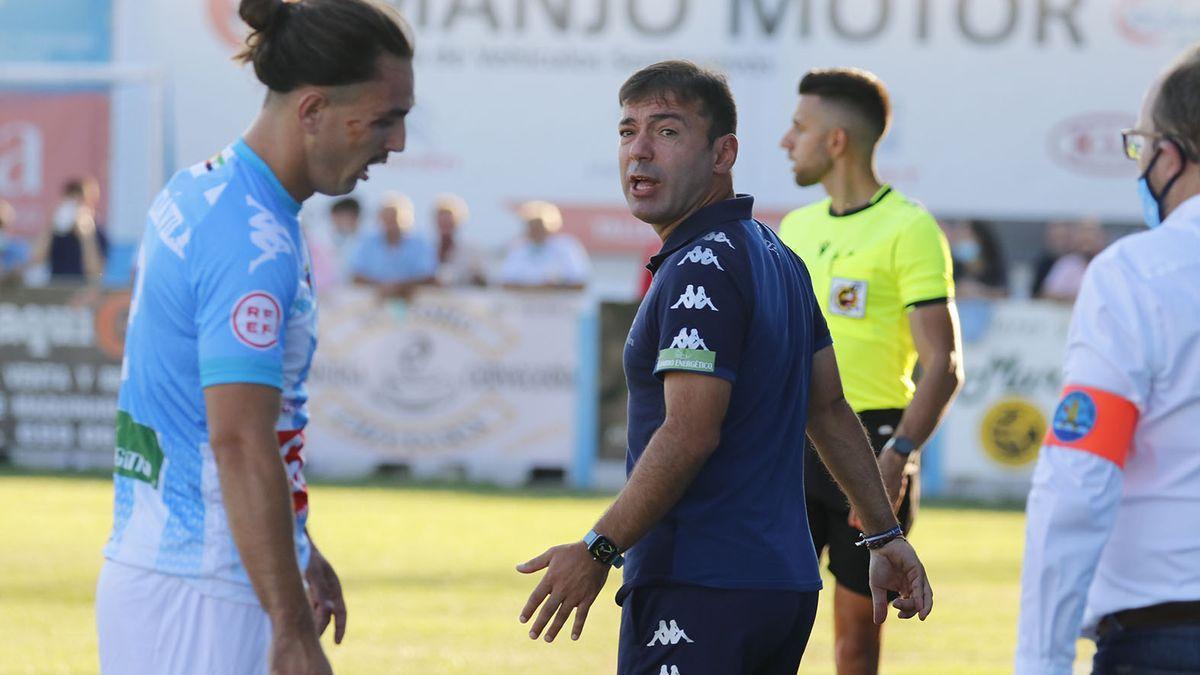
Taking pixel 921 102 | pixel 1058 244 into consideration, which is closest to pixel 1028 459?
pixel 1058 244

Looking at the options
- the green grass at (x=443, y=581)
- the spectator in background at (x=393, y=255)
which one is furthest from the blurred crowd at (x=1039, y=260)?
the spectator in background at (x=393, y=255)

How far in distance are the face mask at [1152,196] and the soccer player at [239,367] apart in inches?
55.9

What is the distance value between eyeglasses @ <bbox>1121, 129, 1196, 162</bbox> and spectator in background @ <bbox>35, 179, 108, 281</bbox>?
15.6m

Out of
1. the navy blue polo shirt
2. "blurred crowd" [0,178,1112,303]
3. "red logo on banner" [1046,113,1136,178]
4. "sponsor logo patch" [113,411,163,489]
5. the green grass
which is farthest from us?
"red logo on banner" [1046,113,1136,178]

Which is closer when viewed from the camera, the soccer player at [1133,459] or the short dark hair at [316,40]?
the soccer player at [1133,459]

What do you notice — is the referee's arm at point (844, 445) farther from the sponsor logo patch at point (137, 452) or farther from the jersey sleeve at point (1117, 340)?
the sponsor logo patch at point (137, 452)

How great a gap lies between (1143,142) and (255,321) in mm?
1629

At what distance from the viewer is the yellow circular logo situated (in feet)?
50.5

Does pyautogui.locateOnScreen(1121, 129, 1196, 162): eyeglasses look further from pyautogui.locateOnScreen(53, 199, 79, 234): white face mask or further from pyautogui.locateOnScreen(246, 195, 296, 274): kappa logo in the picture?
pyautogui.locateOnScreen(53, 199, 79, 234): white face mask

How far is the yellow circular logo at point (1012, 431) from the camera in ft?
50.5

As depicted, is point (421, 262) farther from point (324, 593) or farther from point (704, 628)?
point (704, 628)

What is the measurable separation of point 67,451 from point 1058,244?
964 centimetres

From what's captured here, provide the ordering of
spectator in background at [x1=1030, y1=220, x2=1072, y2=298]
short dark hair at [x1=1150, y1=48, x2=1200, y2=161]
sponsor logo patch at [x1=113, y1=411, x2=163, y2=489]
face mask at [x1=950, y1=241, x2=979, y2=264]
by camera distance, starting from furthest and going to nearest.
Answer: face mask at [x1=950, y1=241, x2=979, y2=264]
spectator in background at [x1=1030, y1=220, x2=1072, y2=298]
sponsor logo patch at [x1=113, y1=411, x2=163, y2=489]
short dark hair at [x1=1150, y1=48, x2=1200, y2=161]

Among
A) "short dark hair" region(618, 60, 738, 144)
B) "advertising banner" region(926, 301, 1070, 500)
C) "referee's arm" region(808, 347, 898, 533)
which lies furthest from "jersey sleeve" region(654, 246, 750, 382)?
"advertising banner" region(926, 301, 1070, 500)
